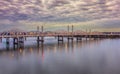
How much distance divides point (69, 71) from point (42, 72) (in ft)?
12.8

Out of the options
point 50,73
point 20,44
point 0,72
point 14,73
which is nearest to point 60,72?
point 50,73

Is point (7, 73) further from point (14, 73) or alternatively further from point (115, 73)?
point (115, 73)

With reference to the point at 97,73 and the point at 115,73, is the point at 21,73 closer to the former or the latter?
the point at 97,73

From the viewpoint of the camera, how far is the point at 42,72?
29.4 metres

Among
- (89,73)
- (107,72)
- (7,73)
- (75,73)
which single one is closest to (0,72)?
(7,73)

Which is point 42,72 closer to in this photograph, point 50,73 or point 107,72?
A: point 50,73

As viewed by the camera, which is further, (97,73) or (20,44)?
(20,44)

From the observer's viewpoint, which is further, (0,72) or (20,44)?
(20,44)

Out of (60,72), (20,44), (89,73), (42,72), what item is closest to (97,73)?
(89,73)

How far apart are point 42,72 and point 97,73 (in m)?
7.77

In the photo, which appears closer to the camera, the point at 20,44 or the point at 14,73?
the point at 14,73

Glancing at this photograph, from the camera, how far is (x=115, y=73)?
92.8 feet

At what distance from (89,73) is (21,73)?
31.0ft

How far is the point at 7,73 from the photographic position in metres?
28.6
